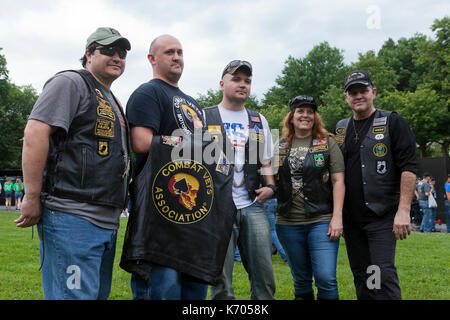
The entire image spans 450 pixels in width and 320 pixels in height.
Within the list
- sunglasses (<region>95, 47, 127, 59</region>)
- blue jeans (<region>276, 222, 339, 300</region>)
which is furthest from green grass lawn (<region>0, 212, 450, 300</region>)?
sunglasses (<region>95, 47, 127, 59</region>)

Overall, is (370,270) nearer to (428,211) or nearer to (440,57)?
(428,211)

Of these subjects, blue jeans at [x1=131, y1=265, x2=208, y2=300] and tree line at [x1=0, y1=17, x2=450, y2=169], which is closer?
blue jeans at [x1=131, y1=265, x2=208, y2=300]

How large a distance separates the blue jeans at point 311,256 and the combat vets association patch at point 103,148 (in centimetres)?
200

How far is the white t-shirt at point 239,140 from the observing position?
3.59 m

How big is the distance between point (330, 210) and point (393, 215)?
58cm

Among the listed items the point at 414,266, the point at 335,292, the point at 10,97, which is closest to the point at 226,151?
the point at 335,292

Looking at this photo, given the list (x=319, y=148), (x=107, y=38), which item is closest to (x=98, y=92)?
(x=107, y=38)

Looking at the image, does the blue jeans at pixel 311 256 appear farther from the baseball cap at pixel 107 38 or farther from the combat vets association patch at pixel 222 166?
the baseball cap at pixel 107 38

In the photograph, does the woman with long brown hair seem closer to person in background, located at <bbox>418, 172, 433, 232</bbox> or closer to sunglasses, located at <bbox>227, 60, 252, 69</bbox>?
sunglasses, located at <bbox>227, 60, 252, 69</bbox>

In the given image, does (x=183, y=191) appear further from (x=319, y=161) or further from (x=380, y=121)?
(x=380, y=121)

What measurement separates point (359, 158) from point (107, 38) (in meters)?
2.55

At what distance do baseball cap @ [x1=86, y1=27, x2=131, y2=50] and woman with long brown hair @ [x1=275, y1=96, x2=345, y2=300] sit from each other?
1.88 meters

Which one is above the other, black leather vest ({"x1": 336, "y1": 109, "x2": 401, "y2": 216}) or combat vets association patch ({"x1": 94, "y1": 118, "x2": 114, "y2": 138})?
combat vets association patch ({"x1": 94, "y1": 118, "x2": 114, "y2": 138})

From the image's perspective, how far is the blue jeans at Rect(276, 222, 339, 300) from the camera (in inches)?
141
